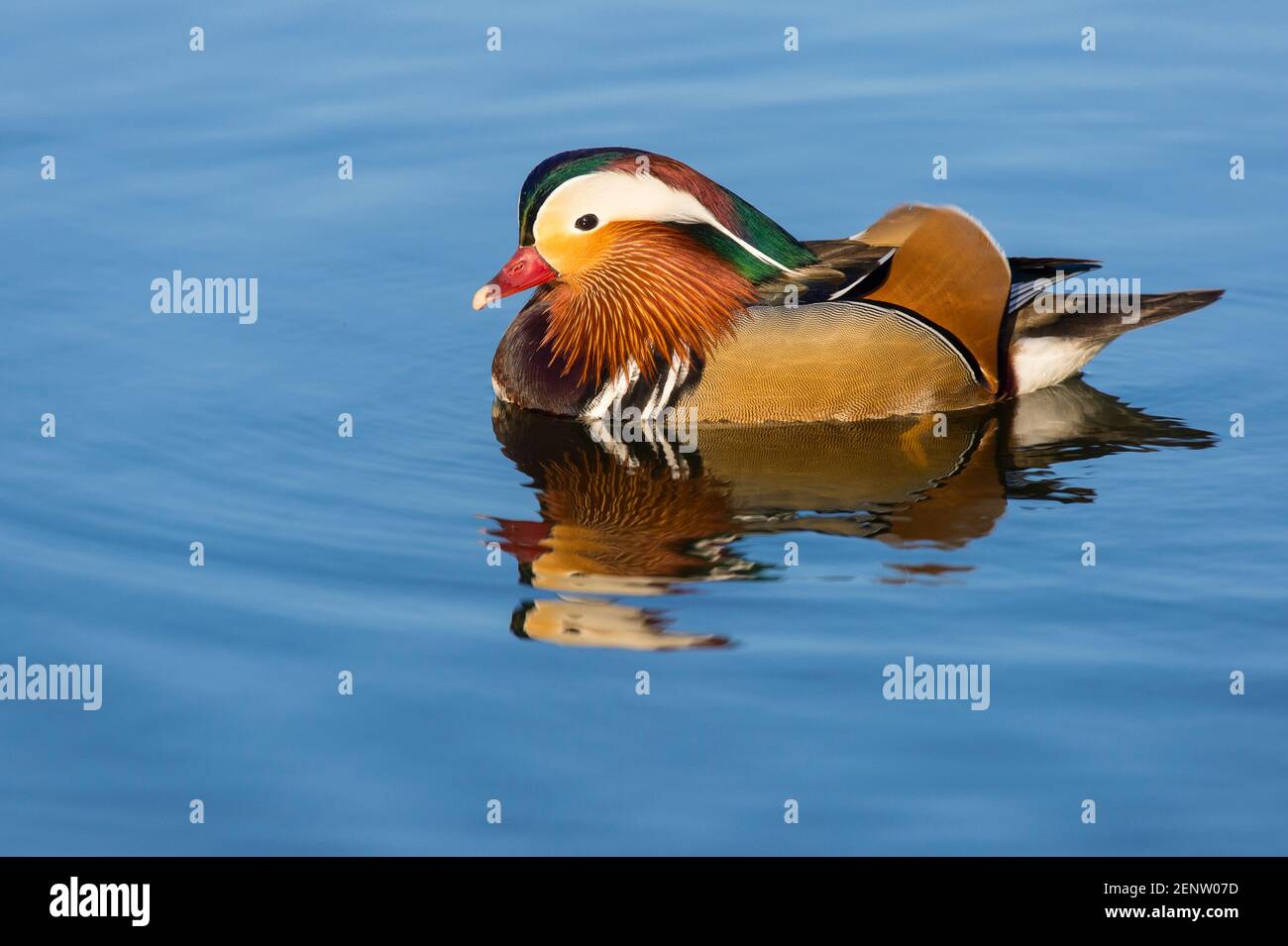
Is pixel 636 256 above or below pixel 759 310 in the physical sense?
above

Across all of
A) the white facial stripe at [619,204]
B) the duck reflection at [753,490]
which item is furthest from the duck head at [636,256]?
the duck reflection at [753,490]

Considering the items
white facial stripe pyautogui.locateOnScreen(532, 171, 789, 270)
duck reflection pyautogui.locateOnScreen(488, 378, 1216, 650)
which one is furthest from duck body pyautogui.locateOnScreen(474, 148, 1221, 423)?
duck reflection pyautogui.locateOnScreen(488, 378, 1216, 650)

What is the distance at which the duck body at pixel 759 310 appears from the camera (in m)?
11.1

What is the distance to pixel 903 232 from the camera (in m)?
11.4

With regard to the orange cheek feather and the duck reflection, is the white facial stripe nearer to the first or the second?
the orange cheek feather

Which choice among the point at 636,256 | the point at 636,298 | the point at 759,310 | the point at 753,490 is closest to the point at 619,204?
the point at 636,256

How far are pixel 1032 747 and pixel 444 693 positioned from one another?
235 centimetres

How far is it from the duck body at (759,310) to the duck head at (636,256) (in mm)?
10

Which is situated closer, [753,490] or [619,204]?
[753,490]

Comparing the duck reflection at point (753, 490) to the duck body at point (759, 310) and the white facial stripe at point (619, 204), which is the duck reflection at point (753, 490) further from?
the white facial stripe at point (619, 204)

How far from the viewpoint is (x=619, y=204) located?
37.2 feet

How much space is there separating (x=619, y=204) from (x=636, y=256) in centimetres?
40

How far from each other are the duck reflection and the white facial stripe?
1077mm

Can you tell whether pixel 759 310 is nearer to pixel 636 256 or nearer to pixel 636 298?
pixel 636 298
